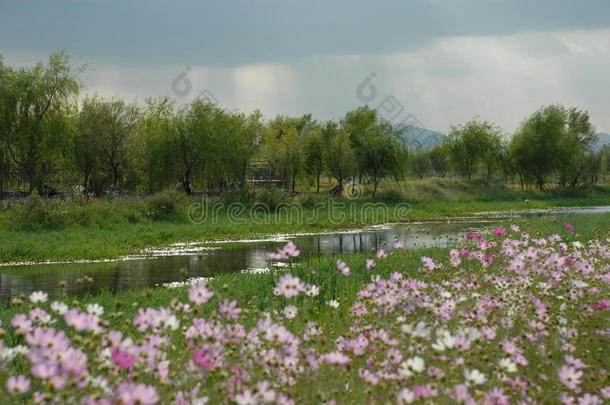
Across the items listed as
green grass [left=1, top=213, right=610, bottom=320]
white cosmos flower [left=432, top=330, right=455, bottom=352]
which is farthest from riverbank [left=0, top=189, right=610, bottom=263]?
white cosmos flower [left=432, top=330, right=455, bottom=352]

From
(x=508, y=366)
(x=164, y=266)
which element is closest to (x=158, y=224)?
(x=164, y=266)

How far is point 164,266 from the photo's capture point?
18375 mm

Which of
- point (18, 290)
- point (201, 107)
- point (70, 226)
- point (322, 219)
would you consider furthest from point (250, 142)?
point (18, 290)

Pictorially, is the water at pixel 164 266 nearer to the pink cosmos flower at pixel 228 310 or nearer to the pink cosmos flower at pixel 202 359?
the pink cosmos flower at pixel 228 310

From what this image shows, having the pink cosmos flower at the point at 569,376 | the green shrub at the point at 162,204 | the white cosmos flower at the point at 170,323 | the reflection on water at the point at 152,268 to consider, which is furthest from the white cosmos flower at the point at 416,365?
the green shrub at the point at 162,204

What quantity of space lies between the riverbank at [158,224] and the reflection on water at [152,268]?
6.66 feet

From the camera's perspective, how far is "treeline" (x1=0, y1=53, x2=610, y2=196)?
1412 inches

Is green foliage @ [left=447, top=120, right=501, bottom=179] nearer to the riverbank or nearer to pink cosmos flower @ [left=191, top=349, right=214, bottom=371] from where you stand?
the riverbank

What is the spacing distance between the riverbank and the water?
1.56 m

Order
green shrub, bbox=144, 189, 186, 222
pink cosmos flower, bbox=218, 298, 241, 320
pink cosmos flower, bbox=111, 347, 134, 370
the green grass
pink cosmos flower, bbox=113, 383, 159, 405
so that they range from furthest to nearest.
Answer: green shrub, bbox=144, 189, 186, 222 → the green grass → pink cosmos flower, bbox=218, 298, 241, 320 → pink cosmos flower, bbox=111, 347, 134, 370 → pink cosmos flower, bbox=113, 383, 159, 405

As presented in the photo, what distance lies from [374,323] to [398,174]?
46.5m

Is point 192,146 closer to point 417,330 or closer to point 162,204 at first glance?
point 162,204

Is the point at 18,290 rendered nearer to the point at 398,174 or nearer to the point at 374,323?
the point at 374,323

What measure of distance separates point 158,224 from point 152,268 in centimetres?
1080
